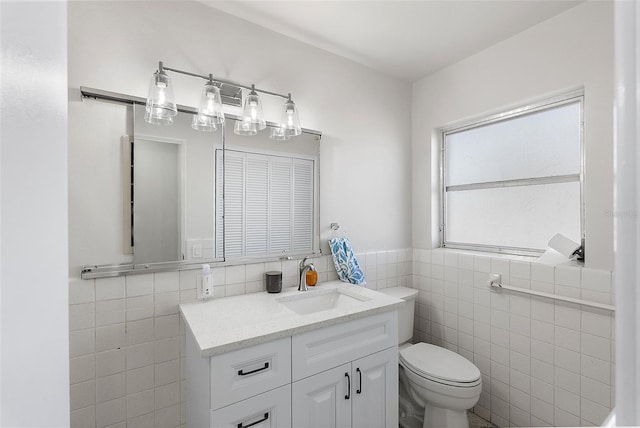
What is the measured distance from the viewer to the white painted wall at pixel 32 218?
14 centimetres

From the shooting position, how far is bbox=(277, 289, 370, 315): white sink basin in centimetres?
156

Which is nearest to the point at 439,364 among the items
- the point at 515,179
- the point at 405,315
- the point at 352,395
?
the point at 405,315

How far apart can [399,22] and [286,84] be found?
0.74m

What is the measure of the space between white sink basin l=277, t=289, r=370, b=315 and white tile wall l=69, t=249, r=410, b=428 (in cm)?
37

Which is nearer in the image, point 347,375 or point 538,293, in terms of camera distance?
point 347,375

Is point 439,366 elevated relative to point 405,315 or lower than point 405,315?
lower

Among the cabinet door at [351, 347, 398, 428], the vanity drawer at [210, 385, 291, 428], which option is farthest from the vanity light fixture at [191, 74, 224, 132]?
the cabinet door at [351, 347, 398, 428]

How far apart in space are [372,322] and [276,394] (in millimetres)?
528

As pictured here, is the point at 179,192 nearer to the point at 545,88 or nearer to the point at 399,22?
the point at 399,22

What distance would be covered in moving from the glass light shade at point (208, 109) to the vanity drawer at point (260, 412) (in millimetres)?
1234

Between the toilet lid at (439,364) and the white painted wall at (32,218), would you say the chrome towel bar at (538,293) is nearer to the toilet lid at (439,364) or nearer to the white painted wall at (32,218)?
the toilet lid at (439,364)

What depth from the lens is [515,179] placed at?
1862 mm

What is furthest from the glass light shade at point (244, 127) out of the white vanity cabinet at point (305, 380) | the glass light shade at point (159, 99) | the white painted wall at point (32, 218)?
the white painted wall at point (32, 218)

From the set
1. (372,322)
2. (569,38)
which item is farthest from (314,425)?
(569,38)
